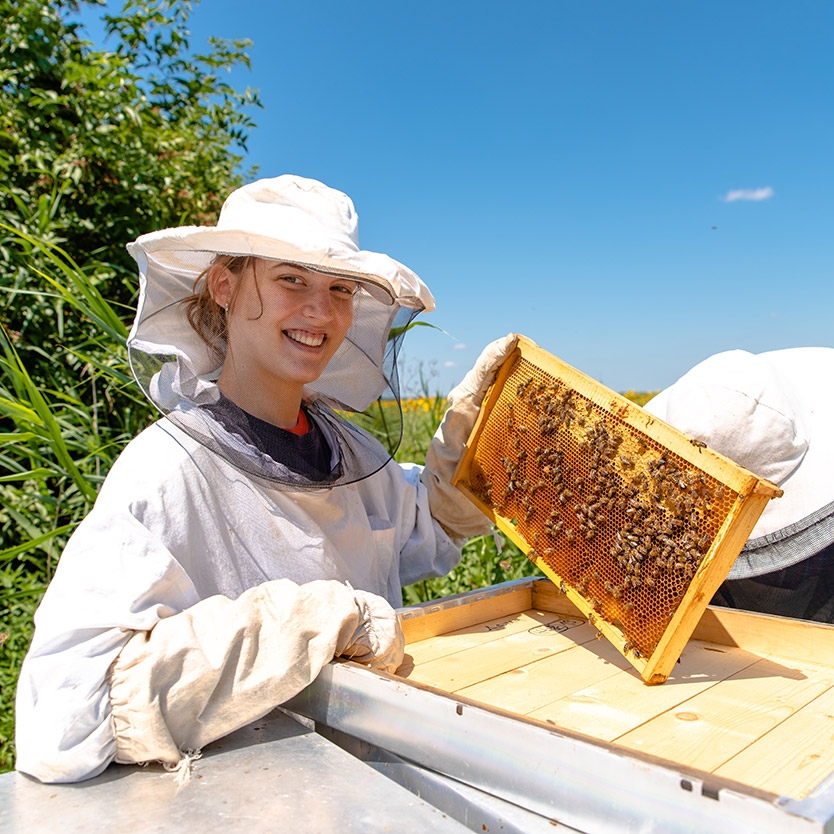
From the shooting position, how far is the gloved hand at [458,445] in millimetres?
2545

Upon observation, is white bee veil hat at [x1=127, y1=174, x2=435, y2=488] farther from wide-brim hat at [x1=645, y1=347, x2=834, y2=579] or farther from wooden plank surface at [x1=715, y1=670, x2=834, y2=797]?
wooden plank surface at [x1=715, y1=670, x2=834, y2=797]

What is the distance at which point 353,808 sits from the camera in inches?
52.7

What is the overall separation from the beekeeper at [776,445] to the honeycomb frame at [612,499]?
0.25m

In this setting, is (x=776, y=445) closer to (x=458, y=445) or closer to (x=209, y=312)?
(x=458, y=445)

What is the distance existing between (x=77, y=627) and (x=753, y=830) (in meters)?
1.33

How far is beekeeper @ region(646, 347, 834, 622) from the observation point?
216cm

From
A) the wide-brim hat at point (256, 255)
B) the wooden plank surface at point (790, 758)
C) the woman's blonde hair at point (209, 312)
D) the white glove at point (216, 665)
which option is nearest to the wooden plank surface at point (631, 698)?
the wooden plank surface at point (790, 758)

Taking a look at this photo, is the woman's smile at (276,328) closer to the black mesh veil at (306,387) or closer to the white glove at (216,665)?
the black mesh veil at (306,387)

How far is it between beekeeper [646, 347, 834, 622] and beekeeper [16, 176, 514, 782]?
640 millimetres

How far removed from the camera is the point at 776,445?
2188 mm

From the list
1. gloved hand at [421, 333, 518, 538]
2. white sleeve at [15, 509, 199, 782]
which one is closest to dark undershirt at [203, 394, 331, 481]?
gloved hand at [421, 333, 518, 538]

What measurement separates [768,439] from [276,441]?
4.83 feet

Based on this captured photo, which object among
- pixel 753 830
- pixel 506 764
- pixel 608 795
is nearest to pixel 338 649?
pixel 506 764

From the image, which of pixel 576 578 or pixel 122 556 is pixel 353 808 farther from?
pixel 576 578
